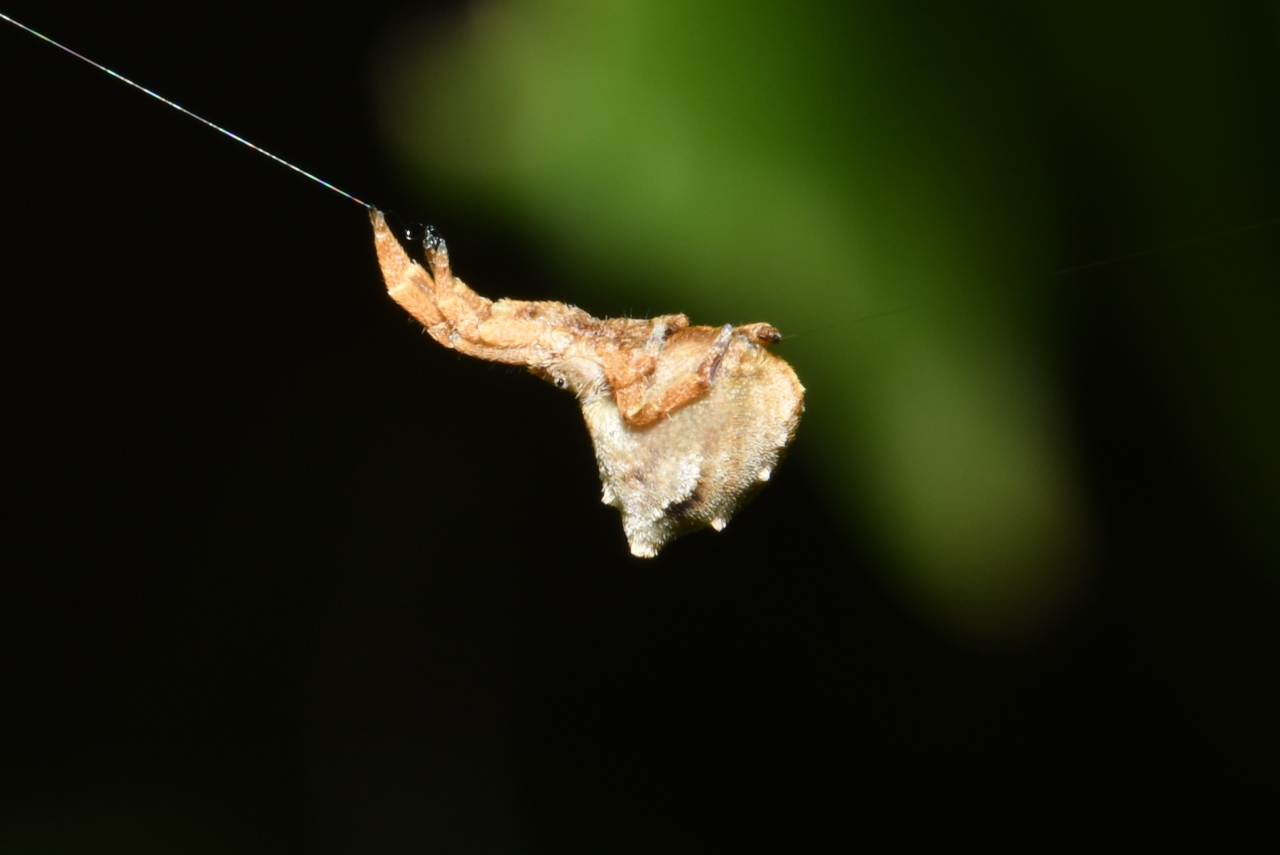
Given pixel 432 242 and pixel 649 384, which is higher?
pixel 432 242

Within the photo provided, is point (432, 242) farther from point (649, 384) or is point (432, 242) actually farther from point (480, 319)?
point (649, 384)

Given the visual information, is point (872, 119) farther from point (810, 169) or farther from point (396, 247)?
point (396, 247)

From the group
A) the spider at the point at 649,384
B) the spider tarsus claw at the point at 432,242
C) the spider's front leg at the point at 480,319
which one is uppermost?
the spider tarsus claw at the point at 432,242

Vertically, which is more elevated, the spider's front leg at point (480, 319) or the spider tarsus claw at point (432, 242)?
the spider tarsus claw at point (432, 242)

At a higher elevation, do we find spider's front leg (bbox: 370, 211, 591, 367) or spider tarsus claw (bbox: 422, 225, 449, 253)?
spider tarsus claw (bbox: 422, 225, 449, 253)

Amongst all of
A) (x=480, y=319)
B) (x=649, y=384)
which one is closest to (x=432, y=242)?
(x=480, y=319)

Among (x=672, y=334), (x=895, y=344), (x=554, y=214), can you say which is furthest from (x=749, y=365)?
(x=554, y=214)

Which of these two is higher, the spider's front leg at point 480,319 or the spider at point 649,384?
the spider's front leg at point 480,319

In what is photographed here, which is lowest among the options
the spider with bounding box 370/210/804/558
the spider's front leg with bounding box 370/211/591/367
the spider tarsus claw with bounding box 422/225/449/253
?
the spider with bounding box 370/210/804/558
